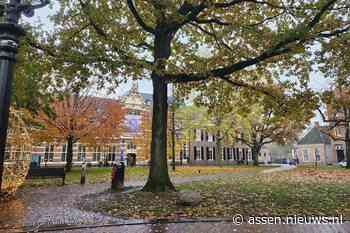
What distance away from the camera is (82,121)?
21375 millimetres

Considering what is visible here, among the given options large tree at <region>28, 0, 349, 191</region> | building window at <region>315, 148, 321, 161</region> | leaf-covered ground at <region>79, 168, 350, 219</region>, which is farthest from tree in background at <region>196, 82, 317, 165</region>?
building window at <region>315, 148, 321, 161</region>

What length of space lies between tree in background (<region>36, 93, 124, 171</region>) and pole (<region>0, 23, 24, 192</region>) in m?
18.2

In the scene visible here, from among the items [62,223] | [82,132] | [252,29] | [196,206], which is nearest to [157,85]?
[252,29]

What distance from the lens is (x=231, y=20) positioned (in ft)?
36.5

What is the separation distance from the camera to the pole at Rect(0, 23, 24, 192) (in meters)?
2.80

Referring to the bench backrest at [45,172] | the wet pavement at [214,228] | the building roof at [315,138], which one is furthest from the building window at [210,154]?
the wet pavement at [214,228]

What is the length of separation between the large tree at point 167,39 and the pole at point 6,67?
18.3ft

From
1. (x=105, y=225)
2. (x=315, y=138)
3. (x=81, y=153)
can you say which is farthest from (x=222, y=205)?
(x=315, y=138)

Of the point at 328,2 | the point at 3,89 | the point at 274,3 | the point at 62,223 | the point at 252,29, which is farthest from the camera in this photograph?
the point at 274,3

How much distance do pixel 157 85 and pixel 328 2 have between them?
6.84 m

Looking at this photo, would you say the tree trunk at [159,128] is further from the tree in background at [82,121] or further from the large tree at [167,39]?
the tree in background at [82,121]

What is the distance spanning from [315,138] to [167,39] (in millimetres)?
60308

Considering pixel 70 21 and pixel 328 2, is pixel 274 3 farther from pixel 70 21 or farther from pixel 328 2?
pixel 70 21

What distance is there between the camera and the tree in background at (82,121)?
20406mm
